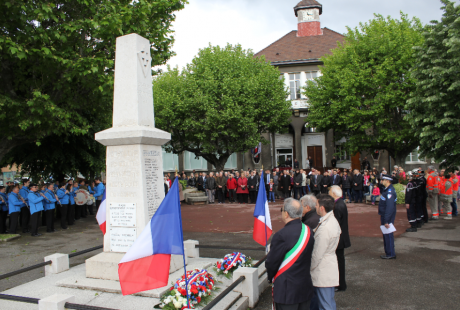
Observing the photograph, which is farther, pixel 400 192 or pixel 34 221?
pixel 400 192

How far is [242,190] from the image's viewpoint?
20844 millimetres

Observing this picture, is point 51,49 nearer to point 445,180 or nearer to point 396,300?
point 396,300

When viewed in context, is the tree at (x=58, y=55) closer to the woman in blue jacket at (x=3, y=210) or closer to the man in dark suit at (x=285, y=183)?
the woman in blue jacket at (x=3, y=210)

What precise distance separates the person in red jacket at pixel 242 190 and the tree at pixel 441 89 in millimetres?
10400

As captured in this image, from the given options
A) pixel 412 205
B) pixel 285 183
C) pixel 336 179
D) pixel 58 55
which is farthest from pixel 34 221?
pixel 336 179

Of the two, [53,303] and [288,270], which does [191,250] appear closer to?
[53,303]

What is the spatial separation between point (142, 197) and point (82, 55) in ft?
27.6

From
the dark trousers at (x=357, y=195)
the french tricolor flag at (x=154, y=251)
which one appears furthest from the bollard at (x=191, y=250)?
the dark trousers at (x=357, y=195)

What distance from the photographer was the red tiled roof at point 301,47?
3497cm

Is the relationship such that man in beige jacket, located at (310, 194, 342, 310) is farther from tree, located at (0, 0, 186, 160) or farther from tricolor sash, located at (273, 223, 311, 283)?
tree, located at (0, 0, 186, 160)

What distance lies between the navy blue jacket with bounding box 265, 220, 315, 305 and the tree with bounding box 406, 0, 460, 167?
9.53 meters

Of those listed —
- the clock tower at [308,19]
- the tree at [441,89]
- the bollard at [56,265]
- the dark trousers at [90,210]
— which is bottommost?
the dark trousers at [90,210]

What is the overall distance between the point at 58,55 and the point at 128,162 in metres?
7.38

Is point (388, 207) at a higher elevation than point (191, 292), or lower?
higher
